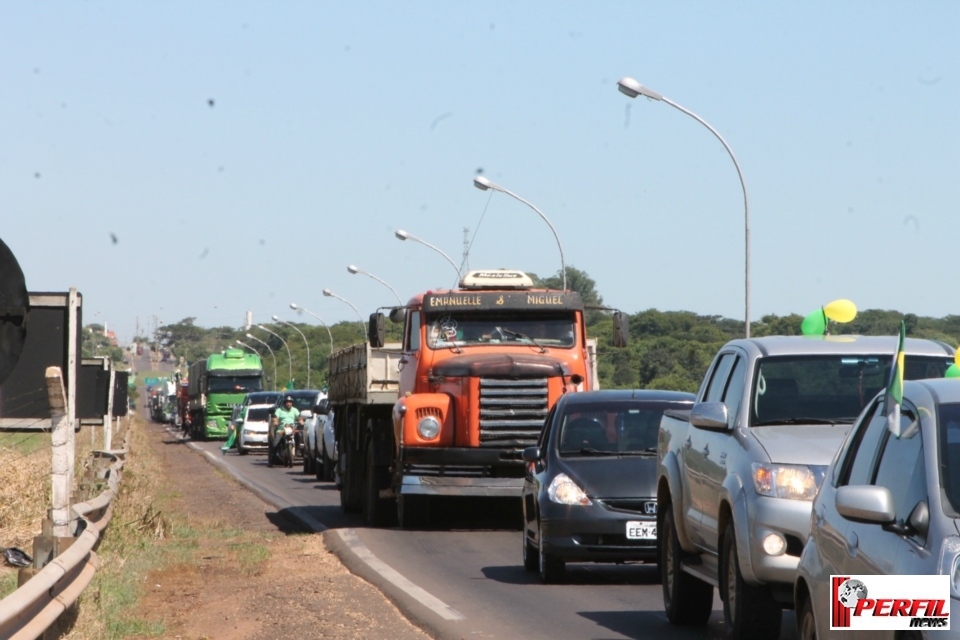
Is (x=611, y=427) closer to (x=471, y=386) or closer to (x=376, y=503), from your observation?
(x=471, y=386)

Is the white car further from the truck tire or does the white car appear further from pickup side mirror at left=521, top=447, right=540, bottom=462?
pickup side mirror at left=521, top=447, right=540, bottom=462

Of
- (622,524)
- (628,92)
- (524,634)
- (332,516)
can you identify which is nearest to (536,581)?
(622,524)

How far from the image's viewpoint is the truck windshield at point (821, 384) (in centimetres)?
906

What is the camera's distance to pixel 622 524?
12.5 m

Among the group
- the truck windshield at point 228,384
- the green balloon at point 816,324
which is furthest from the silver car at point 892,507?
the truck windshield at point 228,384

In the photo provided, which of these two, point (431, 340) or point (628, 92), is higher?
point (628, 92)

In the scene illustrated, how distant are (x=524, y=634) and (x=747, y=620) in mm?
1959

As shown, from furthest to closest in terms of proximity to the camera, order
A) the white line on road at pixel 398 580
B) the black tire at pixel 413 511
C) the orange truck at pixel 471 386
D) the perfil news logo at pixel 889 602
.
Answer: the black tire at pixel 413 511 → the orange truck at pixel 471 386 → the white line on road at pixel 398 580 → the perfil news logo at pixel 889 602

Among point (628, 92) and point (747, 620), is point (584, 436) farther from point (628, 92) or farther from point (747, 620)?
point (628, 92)

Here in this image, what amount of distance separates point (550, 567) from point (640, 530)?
0.87m

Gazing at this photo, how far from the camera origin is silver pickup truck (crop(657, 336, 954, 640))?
8070 millimetres

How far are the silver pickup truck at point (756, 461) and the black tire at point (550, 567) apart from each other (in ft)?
7.17

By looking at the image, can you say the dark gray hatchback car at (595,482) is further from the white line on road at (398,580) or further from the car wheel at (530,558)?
the white line on road at (398,580)

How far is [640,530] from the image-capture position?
12578 millimetres
